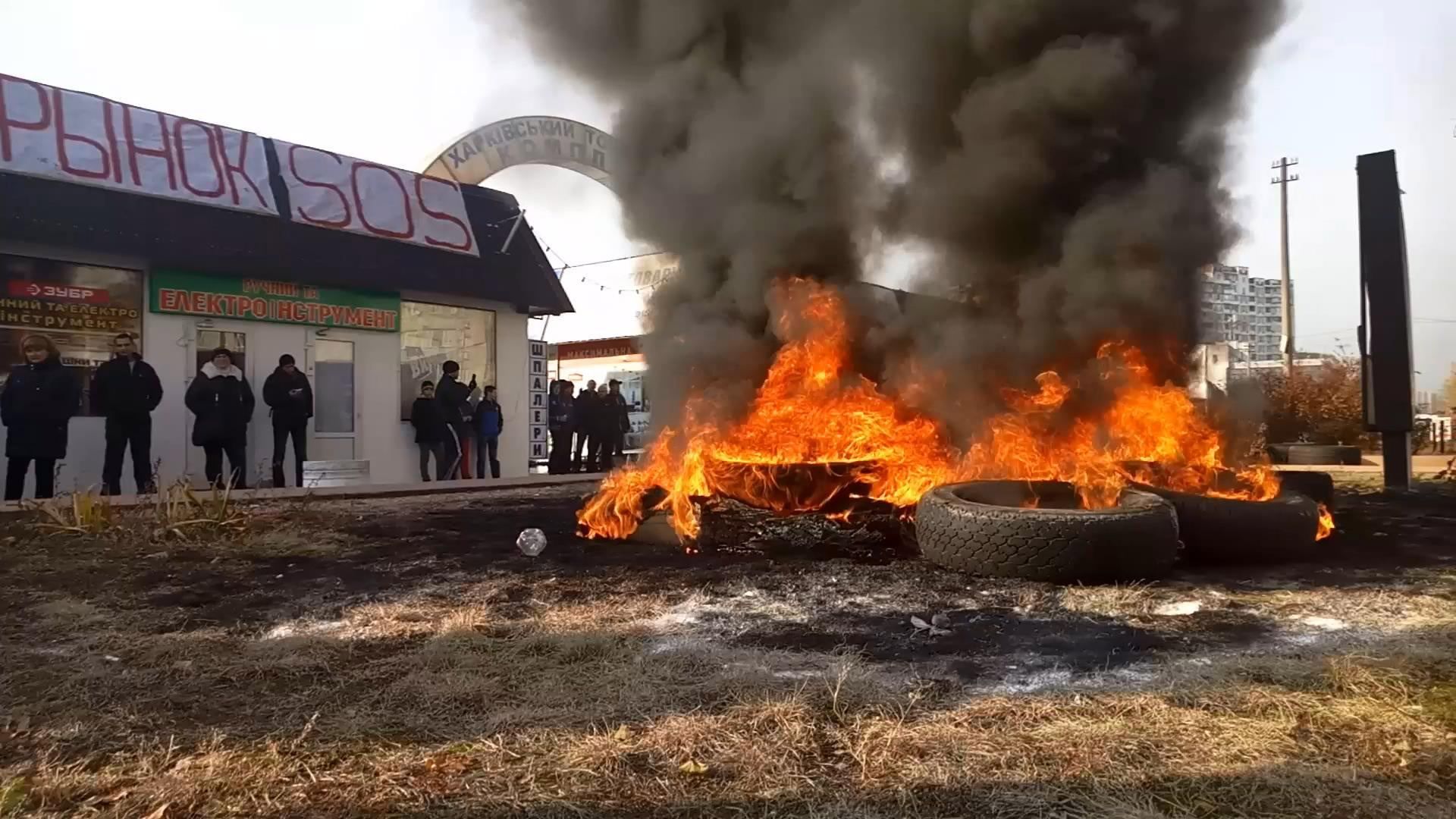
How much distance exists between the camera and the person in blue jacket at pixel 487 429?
1359 cm

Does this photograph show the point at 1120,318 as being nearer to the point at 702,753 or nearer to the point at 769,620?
the point at 769,620

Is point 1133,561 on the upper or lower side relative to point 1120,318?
lower

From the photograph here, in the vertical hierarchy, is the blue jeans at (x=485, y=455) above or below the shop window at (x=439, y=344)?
below

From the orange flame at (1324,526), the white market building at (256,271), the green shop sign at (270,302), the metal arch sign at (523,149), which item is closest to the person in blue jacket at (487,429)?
the white market building at (256,271)

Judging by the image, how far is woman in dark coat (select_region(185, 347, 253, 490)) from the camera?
34.2 feet

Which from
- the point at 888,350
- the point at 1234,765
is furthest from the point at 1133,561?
the point at 888,350

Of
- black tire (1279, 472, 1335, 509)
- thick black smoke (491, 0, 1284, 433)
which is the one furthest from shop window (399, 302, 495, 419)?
black tire (1279, 472, 1335, 509)

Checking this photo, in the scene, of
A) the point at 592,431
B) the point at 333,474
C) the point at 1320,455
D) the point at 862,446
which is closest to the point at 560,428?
Answer: the point at 592,431

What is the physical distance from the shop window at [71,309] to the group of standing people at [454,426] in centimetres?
357

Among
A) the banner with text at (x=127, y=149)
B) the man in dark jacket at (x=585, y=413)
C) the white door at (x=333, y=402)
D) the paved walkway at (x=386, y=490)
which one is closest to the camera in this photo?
the paved walkway at (x=386, y=490)

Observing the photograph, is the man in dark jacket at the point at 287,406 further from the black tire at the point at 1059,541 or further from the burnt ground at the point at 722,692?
the black tire at the point at 1059,541

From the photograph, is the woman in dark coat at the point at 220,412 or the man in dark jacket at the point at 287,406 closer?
the woman in dark coat at the point at 220,412

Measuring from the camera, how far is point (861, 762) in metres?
2.45

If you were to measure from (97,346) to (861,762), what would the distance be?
11.4m
